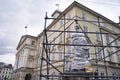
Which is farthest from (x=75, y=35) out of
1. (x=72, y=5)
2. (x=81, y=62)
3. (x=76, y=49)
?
(x=72, y=5)

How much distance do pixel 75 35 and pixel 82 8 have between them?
12700 mm

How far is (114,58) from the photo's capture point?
17.9 meters

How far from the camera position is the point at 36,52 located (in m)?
27.9

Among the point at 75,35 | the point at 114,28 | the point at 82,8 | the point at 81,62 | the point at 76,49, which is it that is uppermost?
the point at 82,8

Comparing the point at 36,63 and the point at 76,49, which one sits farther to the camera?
the point at 36,63

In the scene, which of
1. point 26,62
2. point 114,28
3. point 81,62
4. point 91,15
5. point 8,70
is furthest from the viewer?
point 8,70

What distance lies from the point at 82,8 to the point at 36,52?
54.5ft

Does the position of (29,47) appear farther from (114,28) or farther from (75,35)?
(75,35)

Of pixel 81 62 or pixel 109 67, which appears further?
pixel 109 67

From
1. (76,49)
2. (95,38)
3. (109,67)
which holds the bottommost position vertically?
(109,67)

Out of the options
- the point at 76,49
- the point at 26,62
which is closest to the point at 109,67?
the point at 76,49

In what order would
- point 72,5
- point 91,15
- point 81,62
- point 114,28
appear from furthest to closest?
point 114,28 → point 91,15 → point 72,5 → point 81,62

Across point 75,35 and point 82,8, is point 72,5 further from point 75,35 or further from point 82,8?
point 75,35

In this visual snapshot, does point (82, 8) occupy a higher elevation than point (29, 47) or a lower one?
higher
